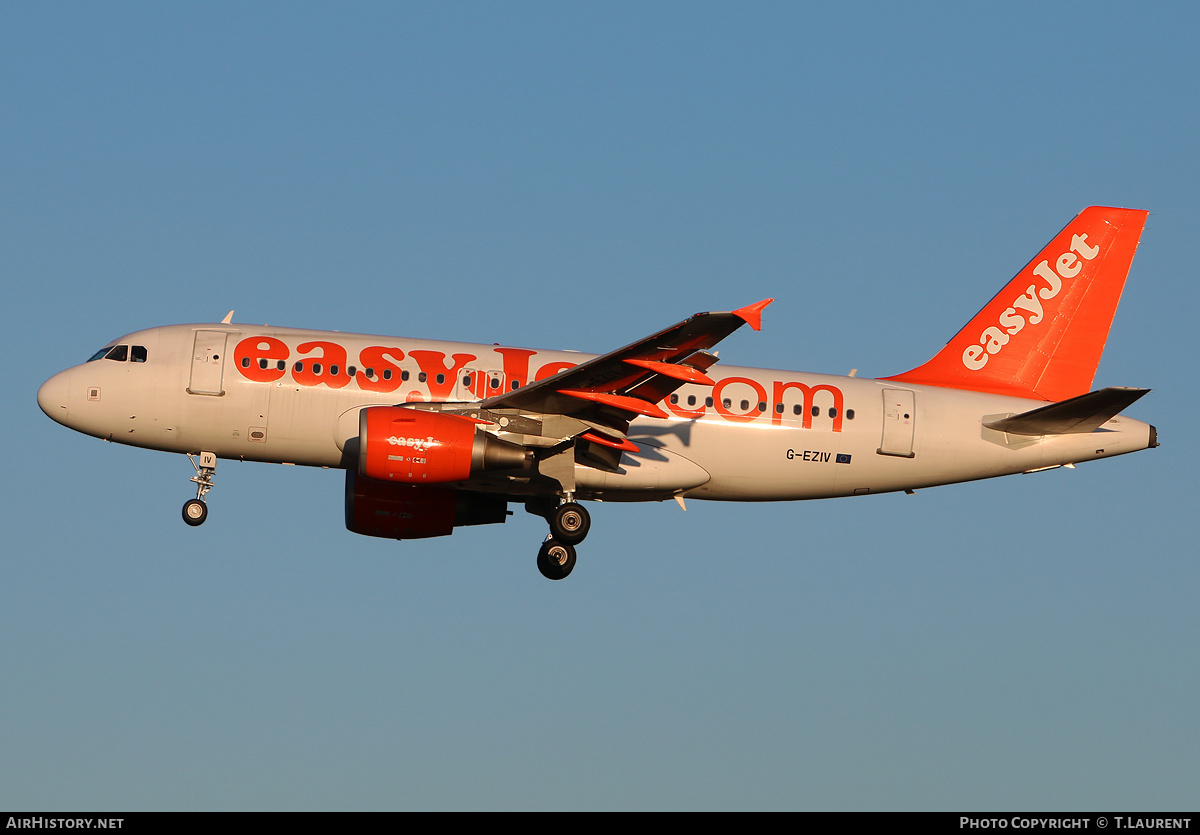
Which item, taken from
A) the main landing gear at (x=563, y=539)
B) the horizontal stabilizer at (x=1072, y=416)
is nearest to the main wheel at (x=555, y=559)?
the main landing gear at (x=563, y=539)

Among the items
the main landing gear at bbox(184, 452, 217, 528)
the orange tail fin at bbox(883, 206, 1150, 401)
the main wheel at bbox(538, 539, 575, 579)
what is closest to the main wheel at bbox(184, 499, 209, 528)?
the main landing gear at bbox(184, 452, 217, 528)

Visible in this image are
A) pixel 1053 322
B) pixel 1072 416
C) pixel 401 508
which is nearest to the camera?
pixel 1072 416

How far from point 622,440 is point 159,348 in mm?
10850

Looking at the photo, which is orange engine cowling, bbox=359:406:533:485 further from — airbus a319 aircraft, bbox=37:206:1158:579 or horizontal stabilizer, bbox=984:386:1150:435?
horizontal stabilizer, bbox=984:386:1150:435

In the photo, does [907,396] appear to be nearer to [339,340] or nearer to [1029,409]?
[1029,409]

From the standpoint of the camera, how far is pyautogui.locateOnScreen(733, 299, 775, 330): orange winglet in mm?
25656

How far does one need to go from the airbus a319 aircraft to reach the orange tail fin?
0.86 meters

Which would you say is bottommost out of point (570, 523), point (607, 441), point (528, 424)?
point (570, 523)

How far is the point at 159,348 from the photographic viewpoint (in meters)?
32.1

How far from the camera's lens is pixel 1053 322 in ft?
119

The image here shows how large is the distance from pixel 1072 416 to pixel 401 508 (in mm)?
15847

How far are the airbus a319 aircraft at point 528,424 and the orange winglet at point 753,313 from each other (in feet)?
11.1

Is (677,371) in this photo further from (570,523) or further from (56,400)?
(56,400)

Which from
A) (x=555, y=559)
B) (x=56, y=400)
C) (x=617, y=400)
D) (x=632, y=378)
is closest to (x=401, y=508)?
(x=555, y=559)
